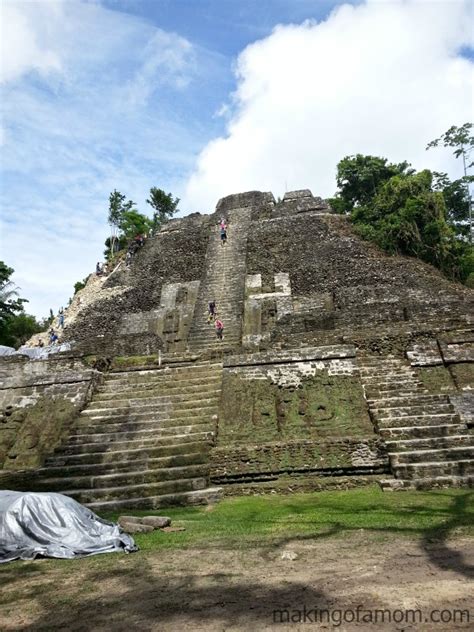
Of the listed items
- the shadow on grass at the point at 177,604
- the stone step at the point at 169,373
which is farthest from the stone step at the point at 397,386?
the shadow on grass at the point at 177,604

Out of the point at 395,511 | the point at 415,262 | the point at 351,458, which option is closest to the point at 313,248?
the point at 415,262

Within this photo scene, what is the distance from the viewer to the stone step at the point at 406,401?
28.3 feet

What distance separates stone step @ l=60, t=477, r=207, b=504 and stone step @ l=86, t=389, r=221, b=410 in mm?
2525

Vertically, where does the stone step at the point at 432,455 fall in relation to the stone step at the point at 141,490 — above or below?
above

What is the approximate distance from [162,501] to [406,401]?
465cm

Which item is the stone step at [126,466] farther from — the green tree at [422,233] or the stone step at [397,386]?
the green tree at [422,233]

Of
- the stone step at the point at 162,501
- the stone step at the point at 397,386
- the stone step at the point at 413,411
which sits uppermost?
the stone step at the point at 397,386

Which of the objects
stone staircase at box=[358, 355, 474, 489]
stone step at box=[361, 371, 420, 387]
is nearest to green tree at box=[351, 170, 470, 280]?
stone step at box=[361, 371, 420, 387]

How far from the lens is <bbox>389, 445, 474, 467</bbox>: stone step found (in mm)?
7195

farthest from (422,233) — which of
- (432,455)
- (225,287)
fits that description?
(432,455)

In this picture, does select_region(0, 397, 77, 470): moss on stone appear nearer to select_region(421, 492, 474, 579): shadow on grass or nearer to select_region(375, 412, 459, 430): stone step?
select_region(375, 412, 459, 430): stone step

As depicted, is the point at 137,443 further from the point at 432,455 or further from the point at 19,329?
the point at 19,329

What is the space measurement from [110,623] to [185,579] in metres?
0.87

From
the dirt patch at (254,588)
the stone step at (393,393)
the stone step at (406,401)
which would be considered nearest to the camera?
the dirt patch at (254,588)
